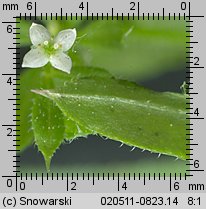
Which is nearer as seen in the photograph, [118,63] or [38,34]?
[38,34]

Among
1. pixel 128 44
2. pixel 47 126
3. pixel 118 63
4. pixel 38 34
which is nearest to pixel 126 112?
pixel 47 126

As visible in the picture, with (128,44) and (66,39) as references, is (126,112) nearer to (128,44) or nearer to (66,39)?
(66,39)

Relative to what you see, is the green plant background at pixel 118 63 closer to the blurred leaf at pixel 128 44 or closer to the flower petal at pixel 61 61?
the blurred leaf at pixel 128 44

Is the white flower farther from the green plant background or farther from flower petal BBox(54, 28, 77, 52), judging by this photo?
the green plant background

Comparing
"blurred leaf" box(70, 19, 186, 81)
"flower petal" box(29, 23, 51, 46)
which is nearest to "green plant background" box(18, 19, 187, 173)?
"blurred leaf" box(70, 19, 186, 81)

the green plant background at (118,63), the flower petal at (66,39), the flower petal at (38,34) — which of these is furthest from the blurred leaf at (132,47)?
the flower petal at (38,34)
